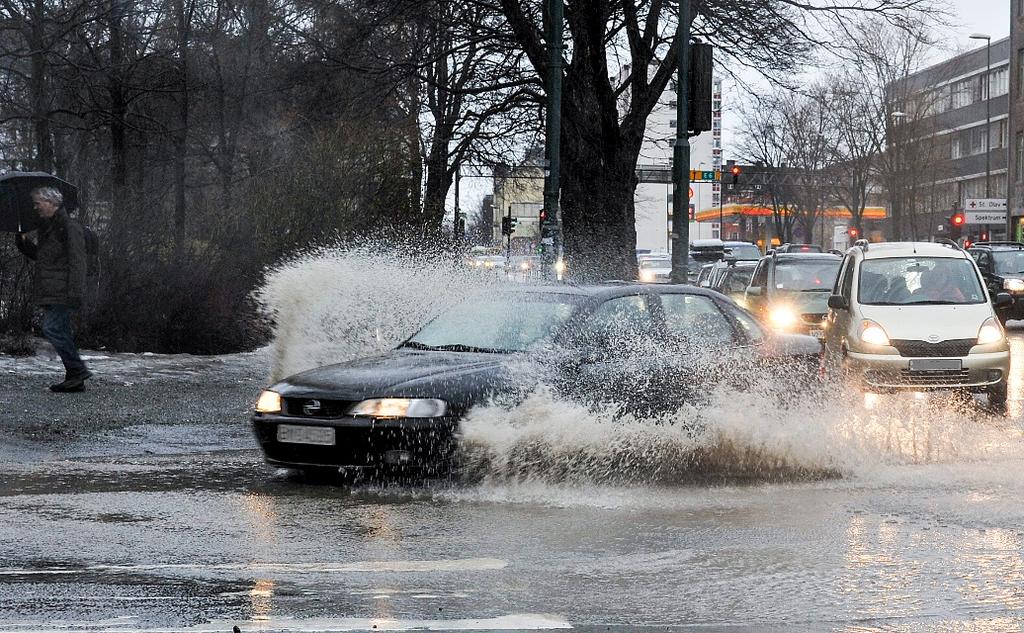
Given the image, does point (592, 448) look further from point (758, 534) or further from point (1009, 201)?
point (1009, 201)

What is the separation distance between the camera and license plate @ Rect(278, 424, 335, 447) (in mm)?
8703

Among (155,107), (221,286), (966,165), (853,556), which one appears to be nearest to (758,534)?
(853,556)

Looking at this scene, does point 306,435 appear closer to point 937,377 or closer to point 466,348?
point 466,348

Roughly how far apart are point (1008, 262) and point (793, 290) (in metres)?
12.9

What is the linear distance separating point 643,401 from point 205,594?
3990 millimetres

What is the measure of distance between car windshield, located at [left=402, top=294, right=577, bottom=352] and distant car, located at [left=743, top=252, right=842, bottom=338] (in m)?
11.5

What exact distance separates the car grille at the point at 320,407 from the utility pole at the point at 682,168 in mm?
12258

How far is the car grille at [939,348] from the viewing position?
48.7 feet

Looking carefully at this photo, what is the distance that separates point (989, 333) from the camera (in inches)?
591

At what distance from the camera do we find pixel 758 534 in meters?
7.36

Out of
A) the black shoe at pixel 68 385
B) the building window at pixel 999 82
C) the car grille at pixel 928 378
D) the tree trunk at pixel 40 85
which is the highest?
the building window at pixel 999 82

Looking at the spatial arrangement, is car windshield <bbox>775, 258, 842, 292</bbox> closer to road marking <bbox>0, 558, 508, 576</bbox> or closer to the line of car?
the line of car

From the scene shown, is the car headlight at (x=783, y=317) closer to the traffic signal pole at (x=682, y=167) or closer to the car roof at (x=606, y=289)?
the traffic signal pole at (x=682, y=167)

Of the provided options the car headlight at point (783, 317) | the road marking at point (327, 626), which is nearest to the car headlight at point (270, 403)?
the road marking at point (327, 626)
